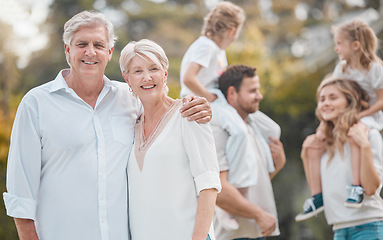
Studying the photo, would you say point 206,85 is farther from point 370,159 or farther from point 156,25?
point 156,25

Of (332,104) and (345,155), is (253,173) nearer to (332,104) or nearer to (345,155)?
(345,155)

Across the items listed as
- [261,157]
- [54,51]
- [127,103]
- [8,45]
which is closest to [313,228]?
[261,157]

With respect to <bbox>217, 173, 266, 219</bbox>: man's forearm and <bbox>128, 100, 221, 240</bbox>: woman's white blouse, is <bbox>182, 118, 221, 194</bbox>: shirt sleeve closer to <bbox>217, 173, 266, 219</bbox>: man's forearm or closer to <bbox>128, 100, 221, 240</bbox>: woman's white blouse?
<bbox>128, 100, 221, 240</bbox>: woman's white blouse

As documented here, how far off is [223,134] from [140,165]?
4.33 feet

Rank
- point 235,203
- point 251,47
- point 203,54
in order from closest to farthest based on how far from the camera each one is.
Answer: point 235,203 → point 203,54 → point 251,47

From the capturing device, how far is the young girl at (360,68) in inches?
159

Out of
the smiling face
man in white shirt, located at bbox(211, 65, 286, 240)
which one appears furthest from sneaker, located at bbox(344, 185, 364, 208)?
the smiling face

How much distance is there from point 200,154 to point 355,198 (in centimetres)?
159

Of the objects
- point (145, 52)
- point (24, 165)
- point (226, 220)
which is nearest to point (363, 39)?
point (226, 220)

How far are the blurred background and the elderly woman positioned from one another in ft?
20.9

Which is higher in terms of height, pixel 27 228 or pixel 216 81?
pixel 216 81

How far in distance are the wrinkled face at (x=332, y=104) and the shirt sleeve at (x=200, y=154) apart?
1.64 meters

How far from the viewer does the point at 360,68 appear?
418cm

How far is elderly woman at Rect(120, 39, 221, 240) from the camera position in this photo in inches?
102
